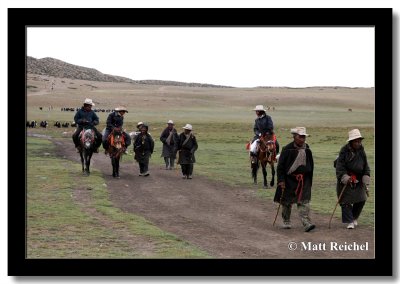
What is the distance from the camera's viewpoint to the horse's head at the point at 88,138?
21500 millimetres

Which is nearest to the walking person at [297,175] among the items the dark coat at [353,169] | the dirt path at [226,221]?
the dirt path at [226,221]

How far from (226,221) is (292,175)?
1911 mm

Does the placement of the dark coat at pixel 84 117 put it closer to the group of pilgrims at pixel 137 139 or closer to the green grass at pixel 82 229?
the group of pilgrims at pixel 137 139

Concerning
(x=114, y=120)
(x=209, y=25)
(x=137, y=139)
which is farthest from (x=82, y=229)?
(x=137, y=139)

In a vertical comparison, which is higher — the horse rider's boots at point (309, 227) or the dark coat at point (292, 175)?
the dark coat at point (292, 175)

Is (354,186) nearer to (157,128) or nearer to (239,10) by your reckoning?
(239,10)

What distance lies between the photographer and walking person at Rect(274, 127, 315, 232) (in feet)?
42.4

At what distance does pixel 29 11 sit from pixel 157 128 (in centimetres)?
4646

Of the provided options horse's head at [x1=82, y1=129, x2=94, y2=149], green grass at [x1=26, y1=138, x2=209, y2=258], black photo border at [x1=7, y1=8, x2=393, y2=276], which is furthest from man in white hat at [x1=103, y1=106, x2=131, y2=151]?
black photo border at [x1=7, y1=8, x2=393, y2=276]

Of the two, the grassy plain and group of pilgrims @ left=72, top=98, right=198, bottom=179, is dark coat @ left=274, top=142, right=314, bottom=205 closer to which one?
the grassy plain

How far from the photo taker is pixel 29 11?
377 inches

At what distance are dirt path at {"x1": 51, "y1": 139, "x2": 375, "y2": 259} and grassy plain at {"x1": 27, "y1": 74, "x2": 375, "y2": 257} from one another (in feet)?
2.59

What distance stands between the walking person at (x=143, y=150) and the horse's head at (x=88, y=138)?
6.46 feet

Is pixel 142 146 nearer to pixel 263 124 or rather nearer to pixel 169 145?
pixel 169 145
